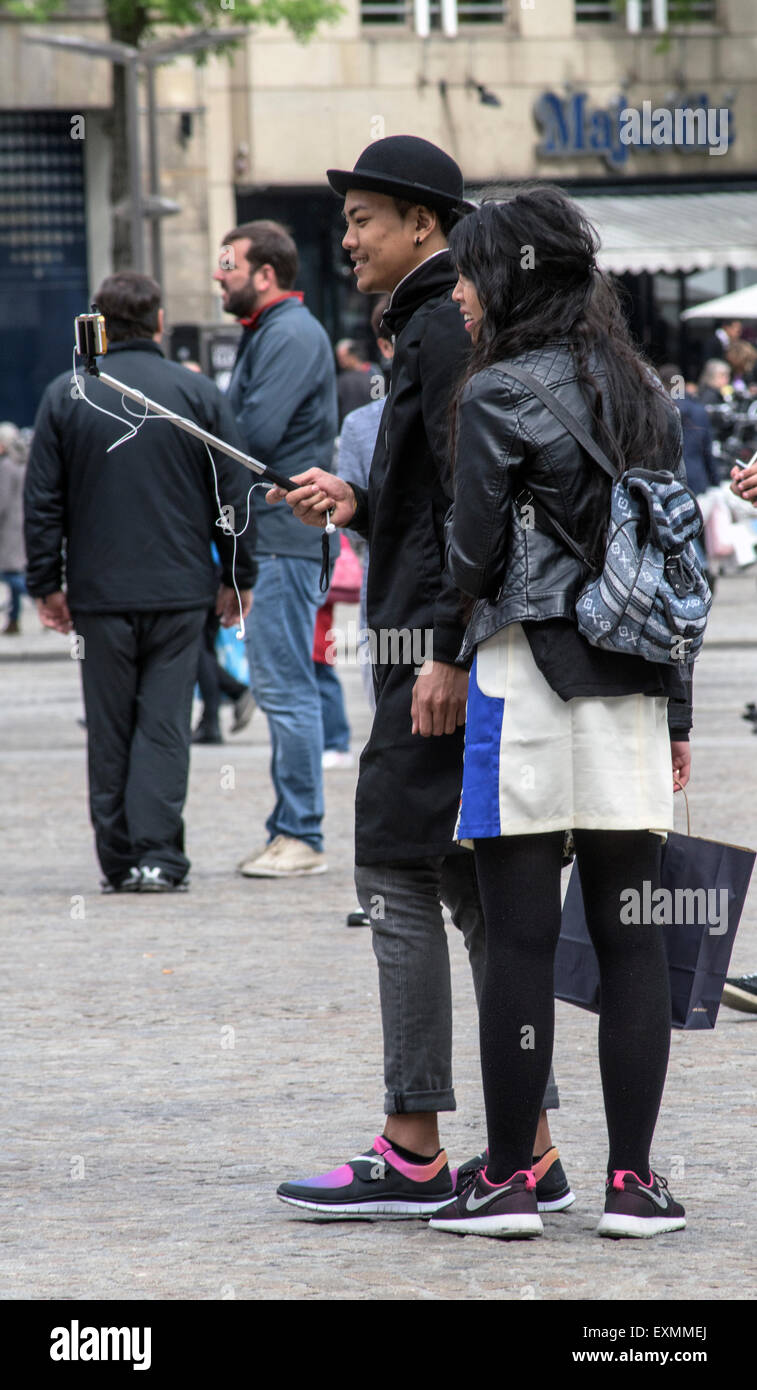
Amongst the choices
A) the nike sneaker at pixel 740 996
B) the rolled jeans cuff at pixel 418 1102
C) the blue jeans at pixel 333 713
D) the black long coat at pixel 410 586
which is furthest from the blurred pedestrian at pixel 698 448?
the rolled jeans cuff at pixel 418 1102

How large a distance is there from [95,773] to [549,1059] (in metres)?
4.03

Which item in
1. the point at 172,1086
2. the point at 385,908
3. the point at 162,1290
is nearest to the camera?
the point at 162,1290

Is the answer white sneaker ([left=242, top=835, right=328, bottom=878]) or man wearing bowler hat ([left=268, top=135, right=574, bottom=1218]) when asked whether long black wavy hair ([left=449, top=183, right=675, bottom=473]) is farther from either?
white sneaker ([left=242, top=835, right=328, bottom=878])

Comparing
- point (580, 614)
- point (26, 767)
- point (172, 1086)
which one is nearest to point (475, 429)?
point (580, 614)

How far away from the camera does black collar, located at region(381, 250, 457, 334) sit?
13.8 feet

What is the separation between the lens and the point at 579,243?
3.81 metres

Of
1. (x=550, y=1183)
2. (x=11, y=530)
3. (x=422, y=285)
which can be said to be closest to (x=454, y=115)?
(x=11, y=530)

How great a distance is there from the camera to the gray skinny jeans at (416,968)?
4125 mm

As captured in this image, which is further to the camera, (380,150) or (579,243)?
(380,150)

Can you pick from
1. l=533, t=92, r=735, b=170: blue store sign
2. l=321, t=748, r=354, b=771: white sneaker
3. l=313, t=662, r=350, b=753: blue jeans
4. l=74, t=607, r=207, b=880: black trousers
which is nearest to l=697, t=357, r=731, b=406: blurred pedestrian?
l=533, t=92, r=735, b=170: blue store sign

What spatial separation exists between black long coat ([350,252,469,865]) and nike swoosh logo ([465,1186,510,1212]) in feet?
1.99

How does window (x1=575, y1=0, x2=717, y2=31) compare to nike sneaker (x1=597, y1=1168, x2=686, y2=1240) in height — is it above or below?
above
